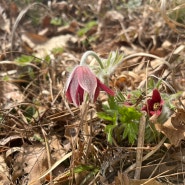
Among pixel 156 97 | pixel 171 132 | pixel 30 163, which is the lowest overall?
pixel 30 163

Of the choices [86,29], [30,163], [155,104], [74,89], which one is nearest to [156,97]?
[155,104]

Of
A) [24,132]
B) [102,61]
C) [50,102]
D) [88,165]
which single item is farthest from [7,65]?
[88,165]

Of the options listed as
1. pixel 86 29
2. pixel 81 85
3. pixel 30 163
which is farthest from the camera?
pixel 86 29

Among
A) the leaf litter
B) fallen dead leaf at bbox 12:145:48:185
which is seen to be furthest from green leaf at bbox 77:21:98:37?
fallen dead leaf at bbox 12:145:48:185

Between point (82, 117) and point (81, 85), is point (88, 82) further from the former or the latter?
point (82, 117)

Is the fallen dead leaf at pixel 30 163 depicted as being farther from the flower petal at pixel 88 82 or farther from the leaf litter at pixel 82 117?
the flower petal at pixel 88 82

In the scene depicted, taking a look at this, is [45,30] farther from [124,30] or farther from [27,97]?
[27,97]

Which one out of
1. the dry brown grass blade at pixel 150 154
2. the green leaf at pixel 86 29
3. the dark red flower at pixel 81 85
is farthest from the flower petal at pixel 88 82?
the green leaf at pixel 86 29
